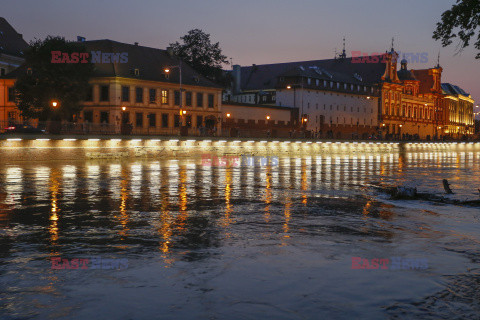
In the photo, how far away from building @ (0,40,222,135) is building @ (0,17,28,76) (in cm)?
588

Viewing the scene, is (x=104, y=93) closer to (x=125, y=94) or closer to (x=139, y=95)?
(x=125, y=94)

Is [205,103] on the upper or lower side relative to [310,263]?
upper

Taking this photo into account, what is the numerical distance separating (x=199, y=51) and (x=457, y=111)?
103044 mm

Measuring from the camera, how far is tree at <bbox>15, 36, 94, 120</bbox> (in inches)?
2386

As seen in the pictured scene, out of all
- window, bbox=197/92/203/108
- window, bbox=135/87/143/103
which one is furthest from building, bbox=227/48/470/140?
window, bbox=135/87/143/103

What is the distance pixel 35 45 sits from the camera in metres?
61.4

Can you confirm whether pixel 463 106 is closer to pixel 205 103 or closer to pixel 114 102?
pixel 205 103

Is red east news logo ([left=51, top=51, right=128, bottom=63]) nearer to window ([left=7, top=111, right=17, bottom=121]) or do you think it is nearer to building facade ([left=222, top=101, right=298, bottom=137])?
window ([left=7, top=111, right=17, bottom=121])

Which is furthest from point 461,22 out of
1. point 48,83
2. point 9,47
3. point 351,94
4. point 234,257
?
point 351,94

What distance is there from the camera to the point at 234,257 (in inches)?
423

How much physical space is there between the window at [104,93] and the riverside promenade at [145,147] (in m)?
16.4

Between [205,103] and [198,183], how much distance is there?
52517mm

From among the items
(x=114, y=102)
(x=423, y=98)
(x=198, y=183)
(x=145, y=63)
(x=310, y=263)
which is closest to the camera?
(x=310, y=263)

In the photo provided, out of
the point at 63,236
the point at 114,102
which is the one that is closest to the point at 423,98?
the point at 114,102
